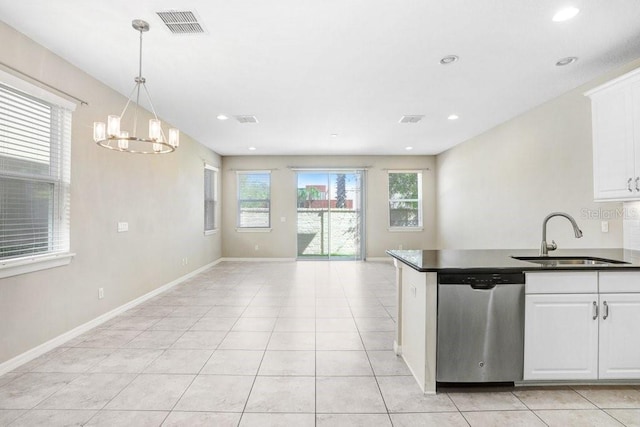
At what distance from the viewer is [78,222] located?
331 centimetres

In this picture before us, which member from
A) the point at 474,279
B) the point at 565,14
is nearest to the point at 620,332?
the point at 474,279

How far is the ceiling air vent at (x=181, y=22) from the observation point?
2406mm

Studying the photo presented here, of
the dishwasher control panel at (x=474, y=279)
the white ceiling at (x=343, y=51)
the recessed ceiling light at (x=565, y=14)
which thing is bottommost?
the dishwasher control panel at (x=474, y=279)

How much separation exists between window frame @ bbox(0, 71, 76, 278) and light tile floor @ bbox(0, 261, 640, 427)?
2.71 feet

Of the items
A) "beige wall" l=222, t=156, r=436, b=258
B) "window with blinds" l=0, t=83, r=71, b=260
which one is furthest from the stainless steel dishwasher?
"beige wall" l=222, t=156, r=436, b=258

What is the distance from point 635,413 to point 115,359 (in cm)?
377

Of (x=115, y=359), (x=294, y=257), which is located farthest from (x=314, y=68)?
(x=294, y=257)

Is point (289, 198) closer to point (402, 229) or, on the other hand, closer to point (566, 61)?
point (402, 229)

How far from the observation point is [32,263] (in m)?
2.74

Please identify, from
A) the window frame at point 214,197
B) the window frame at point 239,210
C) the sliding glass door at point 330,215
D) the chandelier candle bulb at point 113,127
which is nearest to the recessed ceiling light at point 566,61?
the chandelier candle bulb at point 113,127

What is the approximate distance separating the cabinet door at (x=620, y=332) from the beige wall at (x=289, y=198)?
6.08 metres

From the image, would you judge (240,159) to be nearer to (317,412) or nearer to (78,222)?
(78,222)

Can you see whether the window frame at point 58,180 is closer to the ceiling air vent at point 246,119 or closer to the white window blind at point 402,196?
the ceiling air vent at point 246,119

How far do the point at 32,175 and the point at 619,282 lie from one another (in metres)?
4.67
